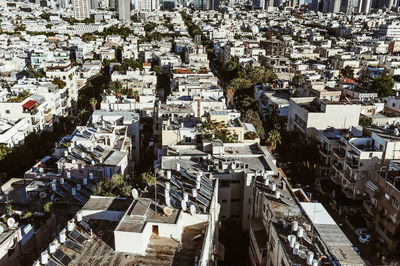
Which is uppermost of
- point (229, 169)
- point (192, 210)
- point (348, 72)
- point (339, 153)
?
point (192, 210)

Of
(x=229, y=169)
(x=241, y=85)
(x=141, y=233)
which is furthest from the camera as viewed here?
(x=241, y=85)

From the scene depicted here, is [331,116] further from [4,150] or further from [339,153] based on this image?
[4,150]

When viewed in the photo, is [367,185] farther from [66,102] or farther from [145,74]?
[66,102]

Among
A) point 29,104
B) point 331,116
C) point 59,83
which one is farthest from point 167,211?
point 59,83

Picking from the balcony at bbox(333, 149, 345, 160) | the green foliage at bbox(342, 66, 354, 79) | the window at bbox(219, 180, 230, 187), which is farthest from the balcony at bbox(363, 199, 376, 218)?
the green foliage at bbox(342, 66, 354, 79)

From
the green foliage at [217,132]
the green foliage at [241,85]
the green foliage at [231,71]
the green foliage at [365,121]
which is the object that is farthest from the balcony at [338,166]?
the green foliage at [231,71]

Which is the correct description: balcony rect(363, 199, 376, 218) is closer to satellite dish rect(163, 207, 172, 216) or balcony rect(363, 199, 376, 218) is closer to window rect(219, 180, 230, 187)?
window rect(219, 180, 230, 187)

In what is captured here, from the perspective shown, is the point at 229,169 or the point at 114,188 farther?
the point at 229,169

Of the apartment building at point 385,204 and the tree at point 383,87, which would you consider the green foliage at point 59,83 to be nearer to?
the apartment building at point 385,204
